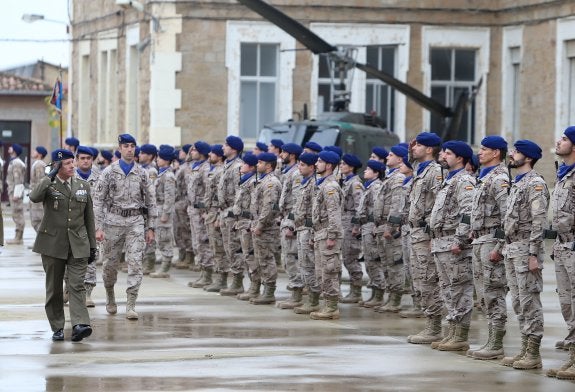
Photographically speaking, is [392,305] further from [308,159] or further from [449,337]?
[449,337]

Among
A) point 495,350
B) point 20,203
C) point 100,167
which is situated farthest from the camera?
point 20,203

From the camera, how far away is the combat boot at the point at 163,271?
23234mm

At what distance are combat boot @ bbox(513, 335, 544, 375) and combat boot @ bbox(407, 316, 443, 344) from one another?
6.04ft

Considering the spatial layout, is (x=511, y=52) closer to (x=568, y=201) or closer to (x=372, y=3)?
(x=372, y=3)

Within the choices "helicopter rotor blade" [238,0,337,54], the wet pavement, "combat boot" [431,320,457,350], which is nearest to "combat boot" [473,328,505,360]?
the wet pavement

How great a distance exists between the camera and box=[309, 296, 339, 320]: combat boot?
1759 cm

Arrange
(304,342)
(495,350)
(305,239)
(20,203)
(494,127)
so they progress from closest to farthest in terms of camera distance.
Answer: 1. (495,350)
2. (304,342)
3. (305,239)
4. (20,203)
5. (494,127)

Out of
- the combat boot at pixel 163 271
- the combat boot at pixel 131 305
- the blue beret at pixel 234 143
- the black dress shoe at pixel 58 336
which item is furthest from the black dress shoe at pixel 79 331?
the combat boot at pixel 163 271

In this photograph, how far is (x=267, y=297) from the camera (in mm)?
19531

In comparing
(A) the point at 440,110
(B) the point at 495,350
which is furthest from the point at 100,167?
(B) the point at 495,350

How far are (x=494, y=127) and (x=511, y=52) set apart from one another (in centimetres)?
187

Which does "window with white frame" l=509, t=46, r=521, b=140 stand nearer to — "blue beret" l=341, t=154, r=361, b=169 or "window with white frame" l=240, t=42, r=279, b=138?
"window with white frame" l=240, t=42, r=279, b=138

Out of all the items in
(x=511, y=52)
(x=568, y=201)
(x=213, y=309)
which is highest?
(x=511, y=52)

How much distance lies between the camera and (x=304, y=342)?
1536 cm
